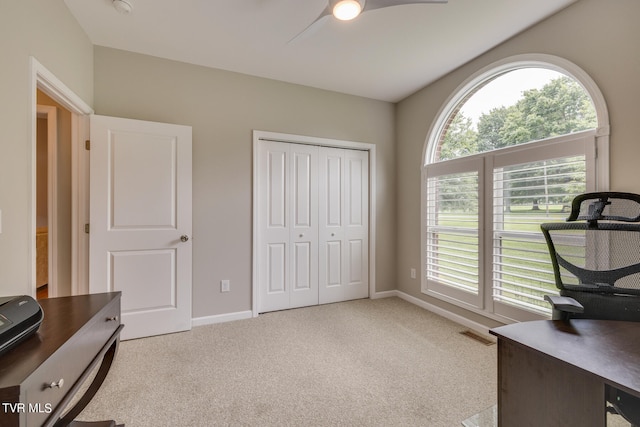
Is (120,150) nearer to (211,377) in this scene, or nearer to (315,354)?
(211,377)

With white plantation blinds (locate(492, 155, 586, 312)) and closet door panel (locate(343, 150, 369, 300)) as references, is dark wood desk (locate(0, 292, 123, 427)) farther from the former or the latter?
white plantation blinds (locate(492, 155, 586, 312))

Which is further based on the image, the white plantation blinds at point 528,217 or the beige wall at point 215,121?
the beige wall at point 215,121

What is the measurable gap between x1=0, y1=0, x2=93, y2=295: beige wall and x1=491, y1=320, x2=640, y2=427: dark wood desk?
240 centimetres

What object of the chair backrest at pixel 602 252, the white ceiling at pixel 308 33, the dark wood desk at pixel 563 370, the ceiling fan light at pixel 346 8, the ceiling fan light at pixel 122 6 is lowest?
the dark wood desk at pixel 563 370

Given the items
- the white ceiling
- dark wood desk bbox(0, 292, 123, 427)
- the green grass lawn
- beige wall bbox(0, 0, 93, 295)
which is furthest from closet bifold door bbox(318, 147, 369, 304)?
beige wall bbox(0, 0, 93, 295)

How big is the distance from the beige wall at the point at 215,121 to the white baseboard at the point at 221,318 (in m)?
0.04

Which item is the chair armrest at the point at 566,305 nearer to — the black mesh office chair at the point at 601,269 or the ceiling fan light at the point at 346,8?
the black mesh office chair at the point at 601,269

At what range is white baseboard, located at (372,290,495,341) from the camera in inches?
105

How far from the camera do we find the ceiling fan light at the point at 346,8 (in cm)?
157

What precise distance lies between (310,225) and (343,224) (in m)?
0.47

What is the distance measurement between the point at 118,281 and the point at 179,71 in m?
2.11

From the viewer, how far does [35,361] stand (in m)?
0.83

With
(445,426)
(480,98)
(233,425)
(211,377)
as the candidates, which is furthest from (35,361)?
(480,98)

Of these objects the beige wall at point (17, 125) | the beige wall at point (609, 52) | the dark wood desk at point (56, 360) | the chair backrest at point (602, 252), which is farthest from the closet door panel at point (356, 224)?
the beige wall at point (17, 125)
